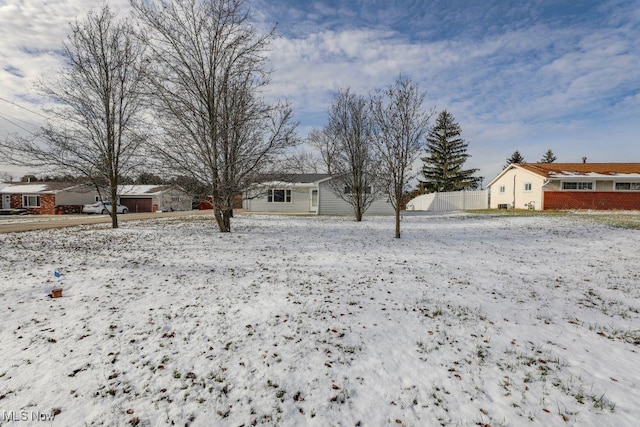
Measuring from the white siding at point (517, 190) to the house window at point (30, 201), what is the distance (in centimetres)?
5093

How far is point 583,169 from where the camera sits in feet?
85.5

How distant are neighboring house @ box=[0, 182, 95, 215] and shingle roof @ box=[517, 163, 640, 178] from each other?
149 ft

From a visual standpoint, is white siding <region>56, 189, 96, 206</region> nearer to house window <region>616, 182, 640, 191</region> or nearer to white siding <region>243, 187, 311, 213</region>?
white siding <region>243, 187, 311, 213</region>

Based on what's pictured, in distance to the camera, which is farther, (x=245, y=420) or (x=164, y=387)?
(x=164, y=387)

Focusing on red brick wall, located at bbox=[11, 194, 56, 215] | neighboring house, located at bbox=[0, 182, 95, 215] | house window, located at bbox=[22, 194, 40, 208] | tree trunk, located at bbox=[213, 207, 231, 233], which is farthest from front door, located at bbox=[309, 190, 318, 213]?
house window, located at bbox=[22, 194, 40, 208]

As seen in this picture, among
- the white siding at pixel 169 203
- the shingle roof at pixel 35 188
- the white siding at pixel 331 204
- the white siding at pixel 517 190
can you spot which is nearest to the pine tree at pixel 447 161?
the white siding at pixel 517 190

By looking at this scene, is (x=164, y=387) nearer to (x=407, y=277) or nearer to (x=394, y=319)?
(x=394, y=319)

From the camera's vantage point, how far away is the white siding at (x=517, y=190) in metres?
25.0

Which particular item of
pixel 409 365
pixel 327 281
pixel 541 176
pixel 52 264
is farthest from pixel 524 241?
pixel 541 176

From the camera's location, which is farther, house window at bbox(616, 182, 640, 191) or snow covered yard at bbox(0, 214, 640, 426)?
house window at bbox(616, 182, 640, 191)

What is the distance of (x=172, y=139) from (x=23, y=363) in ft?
30.7

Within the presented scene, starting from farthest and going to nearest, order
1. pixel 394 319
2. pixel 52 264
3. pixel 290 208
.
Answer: pixel 290 208
pixel 52 264
pixel 394 319

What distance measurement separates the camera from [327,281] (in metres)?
6.22

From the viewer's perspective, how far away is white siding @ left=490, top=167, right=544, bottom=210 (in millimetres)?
24984
